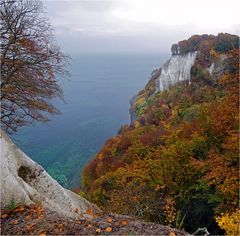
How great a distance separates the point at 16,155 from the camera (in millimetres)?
10133

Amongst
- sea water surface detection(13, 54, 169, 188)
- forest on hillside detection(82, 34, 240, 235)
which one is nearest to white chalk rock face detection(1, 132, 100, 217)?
forest on hillside detection(82, 34, 240, 235)

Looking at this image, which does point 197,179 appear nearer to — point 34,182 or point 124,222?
point 34,182

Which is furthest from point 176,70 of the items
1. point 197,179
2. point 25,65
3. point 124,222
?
point 124,222

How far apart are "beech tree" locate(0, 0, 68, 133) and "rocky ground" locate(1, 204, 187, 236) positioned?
17.7ft

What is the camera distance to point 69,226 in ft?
21.4

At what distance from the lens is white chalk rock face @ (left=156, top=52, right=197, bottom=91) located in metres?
90.1

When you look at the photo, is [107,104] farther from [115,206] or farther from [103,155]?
[115,206]

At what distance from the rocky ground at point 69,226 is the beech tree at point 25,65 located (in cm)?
539

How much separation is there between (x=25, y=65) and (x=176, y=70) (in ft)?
286

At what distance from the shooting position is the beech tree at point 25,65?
11.0 meters

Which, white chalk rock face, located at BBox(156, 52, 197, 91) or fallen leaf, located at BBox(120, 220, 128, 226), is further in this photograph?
white chalk rock face, located at BBox(156, 52, 197, 91)

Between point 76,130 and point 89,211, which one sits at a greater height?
point 89,211

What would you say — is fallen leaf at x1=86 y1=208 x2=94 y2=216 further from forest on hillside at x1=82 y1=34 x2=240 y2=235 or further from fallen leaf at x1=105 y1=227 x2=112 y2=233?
fallen leaf at x1=105 y1=227 x2=112 y2=233

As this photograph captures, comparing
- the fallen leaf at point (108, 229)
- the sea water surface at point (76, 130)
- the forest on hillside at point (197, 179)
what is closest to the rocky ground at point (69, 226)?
the fallen leaf at point (108, 229)
